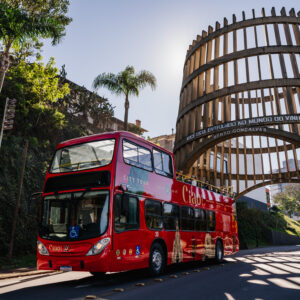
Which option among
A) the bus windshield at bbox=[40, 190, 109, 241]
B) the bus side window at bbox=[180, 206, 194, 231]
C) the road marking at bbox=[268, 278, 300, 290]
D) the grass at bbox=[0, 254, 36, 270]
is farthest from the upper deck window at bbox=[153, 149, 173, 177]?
the grass at bbox=[0, 254, 36, 270]

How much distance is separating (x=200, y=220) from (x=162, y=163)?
11.8 feet

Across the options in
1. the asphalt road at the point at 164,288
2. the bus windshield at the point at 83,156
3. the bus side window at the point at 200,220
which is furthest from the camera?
the bus side window at the point at 200,220

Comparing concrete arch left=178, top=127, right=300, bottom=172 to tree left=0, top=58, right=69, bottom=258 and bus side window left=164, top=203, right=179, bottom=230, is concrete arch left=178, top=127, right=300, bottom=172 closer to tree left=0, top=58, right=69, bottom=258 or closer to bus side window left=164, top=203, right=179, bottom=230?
tree left=0, top=58, right=69, bottom=258

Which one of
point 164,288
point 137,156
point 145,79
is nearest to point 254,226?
point 145,79

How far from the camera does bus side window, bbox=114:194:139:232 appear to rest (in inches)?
295

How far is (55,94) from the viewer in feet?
68.1

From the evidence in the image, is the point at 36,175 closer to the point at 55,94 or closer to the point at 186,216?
the point at 55,94

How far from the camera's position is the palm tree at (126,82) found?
71.9 ft

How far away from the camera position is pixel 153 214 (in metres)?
9.18

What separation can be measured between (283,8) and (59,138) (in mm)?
20590

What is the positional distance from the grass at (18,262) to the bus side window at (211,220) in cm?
757

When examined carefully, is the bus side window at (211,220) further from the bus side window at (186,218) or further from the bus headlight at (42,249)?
the bus headlight at (42,249)

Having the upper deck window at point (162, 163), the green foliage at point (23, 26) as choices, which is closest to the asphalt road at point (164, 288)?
the upper deck window at point (162, 163)

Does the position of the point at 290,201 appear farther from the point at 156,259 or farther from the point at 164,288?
the point at 164,288
